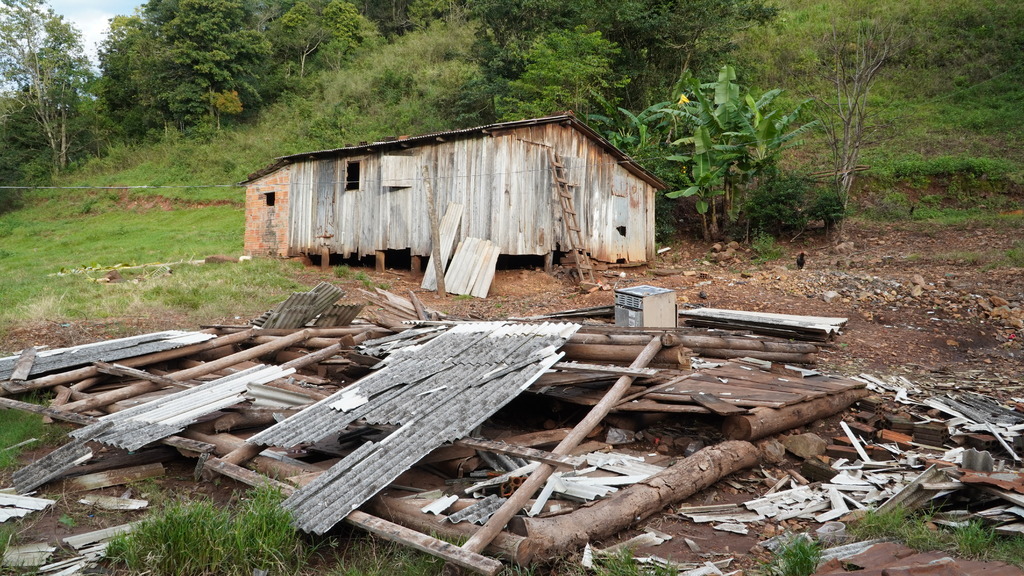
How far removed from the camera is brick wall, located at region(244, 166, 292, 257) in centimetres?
1736

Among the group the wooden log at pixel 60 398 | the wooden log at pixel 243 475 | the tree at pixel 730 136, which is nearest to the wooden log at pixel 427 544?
the wooden log at pixel 243 475

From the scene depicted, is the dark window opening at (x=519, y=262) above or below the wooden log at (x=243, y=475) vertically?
above

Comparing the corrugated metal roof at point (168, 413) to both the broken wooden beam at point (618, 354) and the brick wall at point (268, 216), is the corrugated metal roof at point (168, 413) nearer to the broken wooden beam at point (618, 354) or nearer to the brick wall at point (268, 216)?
the broken wooden beam at point (618, 354)

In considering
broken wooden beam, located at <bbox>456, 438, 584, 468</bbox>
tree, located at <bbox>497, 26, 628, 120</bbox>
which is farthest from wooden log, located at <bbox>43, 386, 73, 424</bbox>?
tree, located at <bbox>497, 26, 628, 120</bbox>

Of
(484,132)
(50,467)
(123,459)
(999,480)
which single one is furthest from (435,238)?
(999,480)

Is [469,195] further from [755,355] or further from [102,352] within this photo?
[755,355]

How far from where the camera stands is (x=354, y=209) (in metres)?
16.3

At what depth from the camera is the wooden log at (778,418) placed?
5039 millimetres

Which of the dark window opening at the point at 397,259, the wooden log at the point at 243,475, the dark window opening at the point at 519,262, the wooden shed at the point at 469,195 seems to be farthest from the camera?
the dark window opening at the point at 397,259

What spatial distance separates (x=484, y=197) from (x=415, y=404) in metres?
10.2

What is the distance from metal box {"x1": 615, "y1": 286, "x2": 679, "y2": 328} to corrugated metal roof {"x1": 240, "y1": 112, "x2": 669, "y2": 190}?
691 cm

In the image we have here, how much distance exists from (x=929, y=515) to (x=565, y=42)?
1973 cm

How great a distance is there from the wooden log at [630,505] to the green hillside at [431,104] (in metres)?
8.86

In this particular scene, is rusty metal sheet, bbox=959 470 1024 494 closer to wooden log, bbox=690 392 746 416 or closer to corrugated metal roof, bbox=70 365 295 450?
wooden log, bbox=690 392 746 416
